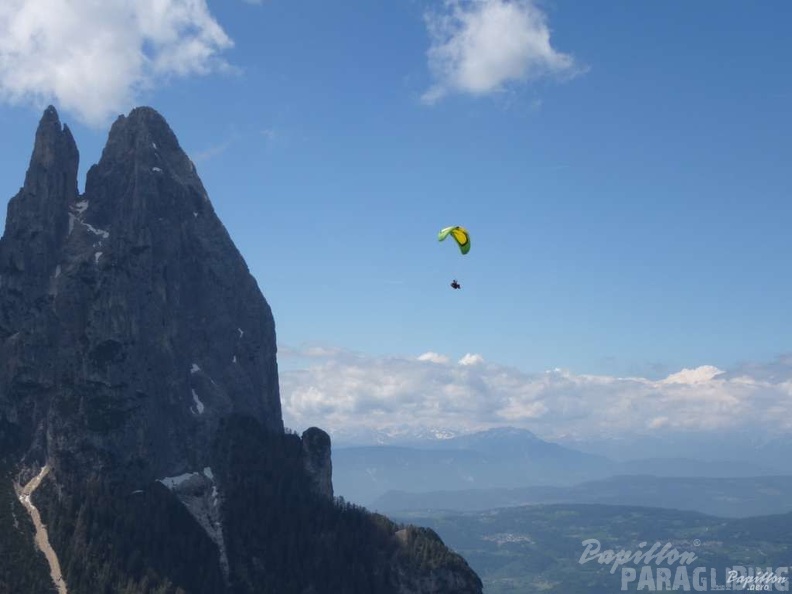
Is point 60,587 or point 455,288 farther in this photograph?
point 60,587

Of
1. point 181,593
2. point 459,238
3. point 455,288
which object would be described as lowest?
point 181,593

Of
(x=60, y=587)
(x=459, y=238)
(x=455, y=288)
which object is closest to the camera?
(x=455, y=288)

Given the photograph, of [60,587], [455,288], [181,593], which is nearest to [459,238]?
[455,288]

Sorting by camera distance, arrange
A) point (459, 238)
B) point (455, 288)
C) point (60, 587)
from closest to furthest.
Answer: point (455, 288)
point (459, 238)
point (60, 587)

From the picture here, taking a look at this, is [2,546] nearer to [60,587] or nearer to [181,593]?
[60,587]

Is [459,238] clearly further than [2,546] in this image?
No

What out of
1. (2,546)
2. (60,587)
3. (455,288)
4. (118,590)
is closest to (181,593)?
(118,590)

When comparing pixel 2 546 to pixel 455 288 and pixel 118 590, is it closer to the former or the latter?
pixel 118 590

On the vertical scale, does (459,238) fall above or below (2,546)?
above

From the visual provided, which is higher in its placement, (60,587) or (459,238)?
(459,238)
